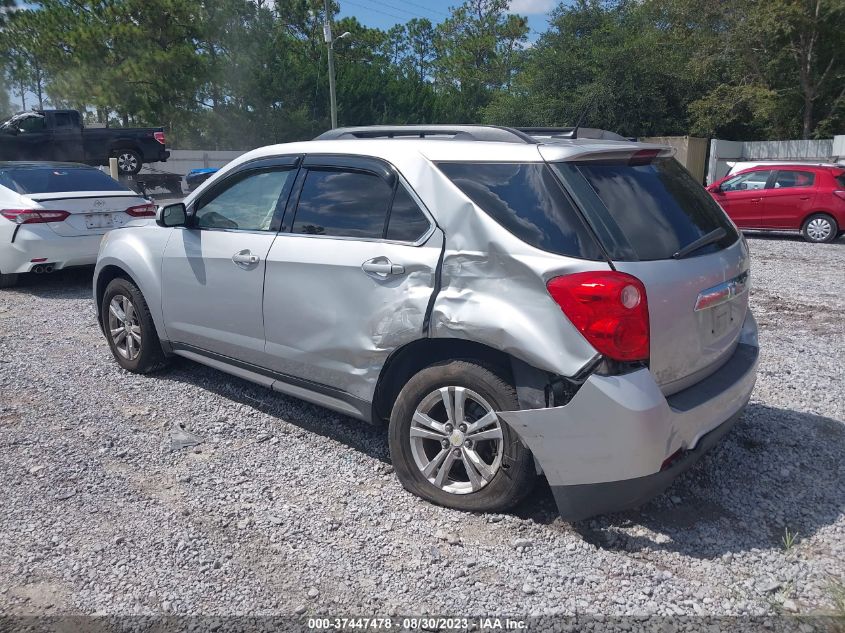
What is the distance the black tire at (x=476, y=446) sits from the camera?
320 cm

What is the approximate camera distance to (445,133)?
376 centimetres

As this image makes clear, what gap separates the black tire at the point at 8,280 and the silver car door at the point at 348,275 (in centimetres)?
584

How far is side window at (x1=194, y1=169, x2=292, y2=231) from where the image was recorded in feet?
14.2

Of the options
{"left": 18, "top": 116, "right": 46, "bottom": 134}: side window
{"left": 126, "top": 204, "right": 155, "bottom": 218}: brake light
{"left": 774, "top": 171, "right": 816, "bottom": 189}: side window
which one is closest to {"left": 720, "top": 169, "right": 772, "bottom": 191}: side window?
{"left": 774, "top": 171, "right": 816, "bottom": 189}: side window

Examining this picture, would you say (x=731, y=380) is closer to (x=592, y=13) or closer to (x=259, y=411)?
(x=259, y=411)

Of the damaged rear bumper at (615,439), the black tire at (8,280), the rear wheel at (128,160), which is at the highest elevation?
the rear wheel at (128,160)

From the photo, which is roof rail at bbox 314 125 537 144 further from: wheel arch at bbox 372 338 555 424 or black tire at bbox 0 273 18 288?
black tire at bbox 0 273 18 288

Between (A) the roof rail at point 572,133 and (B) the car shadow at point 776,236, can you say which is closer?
(A) the roof rail at point 572,133

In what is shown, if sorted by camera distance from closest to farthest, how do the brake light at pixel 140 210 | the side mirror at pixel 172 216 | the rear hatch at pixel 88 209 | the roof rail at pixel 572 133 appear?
the roof rail at pixel 572 133 < the side mirror at pixel 172 216 < the rear hatch at pixel 88 209 < the brake light at pixel 140 210

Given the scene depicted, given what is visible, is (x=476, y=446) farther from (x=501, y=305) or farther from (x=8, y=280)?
(x=8, y=280)

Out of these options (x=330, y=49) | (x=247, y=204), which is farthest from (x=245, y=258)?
(x=330, y=49)

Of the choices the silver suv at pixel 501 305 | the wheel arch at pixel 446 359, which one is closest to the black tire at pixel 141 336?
the silver suv at pixel 501 305

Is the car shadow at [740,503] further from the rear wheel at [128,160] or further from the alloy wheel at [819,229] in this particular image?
the rear wheel at [128,160]

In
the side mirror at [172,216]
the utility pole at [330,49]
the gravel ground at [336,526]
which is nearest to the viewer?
the gravel ground at [336,526]
